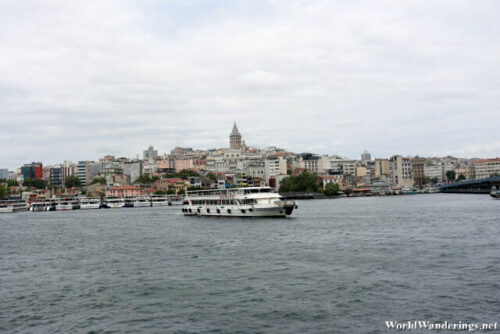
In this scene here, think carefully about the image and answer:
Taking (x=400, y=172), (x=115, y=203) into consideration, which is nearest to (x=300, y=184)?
(x=115, y=203)

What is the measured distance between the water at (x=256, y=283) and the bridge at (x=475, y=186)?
9606 cm

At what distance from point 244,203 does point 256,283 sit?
107 feet

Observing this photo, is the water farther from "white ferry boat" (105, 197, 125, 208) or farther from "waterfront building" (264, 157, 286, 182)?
"waterfront building" (264, 157, 286, 182)

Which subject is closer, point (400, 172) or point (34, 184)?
point (34, 184)

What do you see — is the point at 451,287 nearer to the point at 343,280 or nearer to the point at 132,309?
the point at 343,280

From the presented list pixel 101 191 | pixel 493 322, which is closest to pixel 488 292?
→ pixel 493 322

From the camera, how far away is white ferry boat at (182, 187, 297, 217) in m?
50.7

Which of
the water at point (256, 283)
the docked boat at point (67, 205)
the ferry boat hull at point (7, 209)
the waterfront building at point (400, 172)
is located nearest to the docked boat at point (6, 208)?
the ferry boat hull at point (7, 209)

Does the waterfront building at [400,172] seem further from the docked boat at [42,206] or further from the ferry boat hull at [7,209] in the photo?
the ferry boat hull at [7,209]

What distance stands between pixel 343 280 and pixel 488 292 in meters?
4.88

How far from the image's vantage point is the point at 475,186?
13500 cm

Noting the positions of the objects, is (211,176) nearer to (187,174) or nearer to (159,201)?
(187,174)

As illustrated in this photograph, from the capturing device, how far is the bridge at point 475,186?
123 m

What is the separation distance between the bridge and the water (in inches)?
3782
